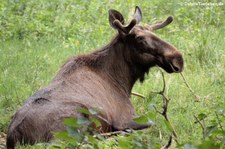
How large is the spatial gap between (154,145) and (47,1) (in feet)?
39.2

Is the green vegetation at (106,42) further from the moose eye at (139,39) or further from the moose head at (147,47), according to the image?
the moose eye at (139,39)

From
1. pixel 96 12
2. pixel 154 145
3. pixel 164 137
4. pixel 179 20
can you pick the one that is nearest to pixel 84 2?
pixel 96 12

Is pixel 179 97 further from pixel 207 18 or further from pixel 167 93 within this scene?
pixel 207 18

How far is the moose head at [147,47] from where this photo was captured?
353 inches

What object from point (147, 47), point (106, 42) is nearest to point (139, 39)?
point (147, 47)

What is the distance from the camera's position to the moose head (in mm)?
8961

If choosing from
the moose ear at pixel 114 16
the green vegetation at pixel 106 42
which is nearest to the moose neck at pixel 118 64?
the moose ear at pixel 114 16

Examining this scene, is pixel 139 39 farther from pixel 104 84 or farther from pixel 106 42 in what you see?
pixel 106 42

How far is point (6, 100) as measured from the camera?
32.7ft

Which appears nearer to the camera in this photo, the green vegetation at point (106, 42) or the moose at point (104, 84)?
the moose at point (104, 84)

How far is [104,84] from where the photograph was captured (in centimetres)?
911

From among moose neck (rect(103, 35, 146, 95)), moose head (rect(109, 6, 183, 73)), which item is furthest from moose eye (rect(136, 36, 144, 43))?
moose neck (rect(103, 35, 146, 95))

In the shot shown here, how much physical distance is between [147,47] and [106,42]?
14.8 feet

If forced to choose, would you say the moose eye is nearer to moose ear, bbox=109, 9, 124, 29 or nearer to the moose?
the moose
